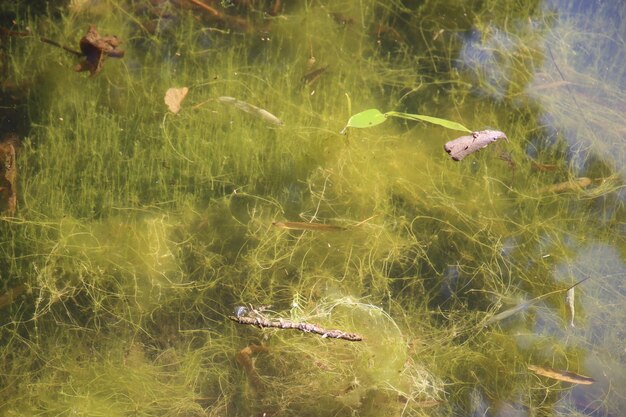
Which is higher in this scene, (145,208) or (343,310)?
(145,208)

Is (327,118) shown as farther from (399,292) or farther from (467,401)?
(467,401)

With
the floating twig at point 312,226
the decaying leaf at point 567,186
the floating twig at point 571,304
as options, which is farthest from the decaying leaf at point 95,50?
the floating twig at point 571,304

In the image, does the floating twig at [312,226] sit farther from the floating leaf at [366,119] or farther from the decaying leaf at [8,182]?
the decaying leaf at [8,182]

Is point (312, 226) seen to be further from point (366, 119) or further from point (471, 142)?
point (471, 142)

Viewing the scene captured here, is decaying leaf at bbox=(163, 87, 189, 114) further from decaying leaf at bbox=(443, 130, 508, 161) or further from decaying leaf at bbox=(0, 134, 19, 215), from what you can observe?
decaying leaf at bbox=(443, 130, 508, 161)

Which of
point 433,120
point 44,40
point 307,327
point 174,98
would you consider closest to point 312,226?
point 307,327

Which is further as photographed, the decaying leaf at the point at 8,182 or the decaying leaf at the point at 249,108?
the decaying leaf at the point at 249,108

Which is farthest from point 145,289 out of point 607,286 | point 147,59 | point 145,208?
Result: point 607,286
